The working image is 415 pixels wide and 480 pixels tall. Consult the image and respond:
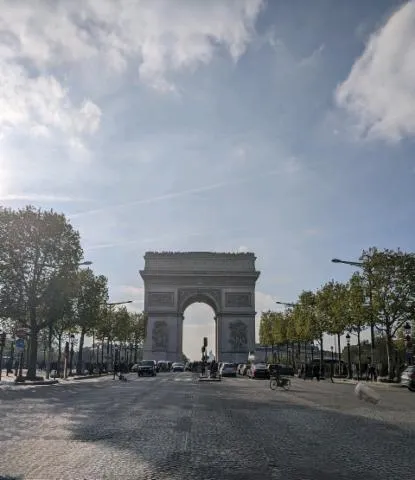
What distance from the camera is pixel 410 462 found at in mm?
8562

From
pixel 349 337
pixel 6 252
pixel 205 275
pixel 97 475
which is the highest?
pixel 205 275

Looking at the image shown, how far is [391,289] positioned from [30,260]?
27162 millimetres

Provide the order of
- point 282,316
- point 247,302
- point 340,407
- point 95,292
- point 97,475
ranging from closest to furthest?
point 97,475
point 340,407
point 95,292
point 282,316
point 247,302

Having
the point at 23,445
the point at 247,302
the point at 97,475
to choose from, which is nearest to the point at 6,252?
the point at 23,445

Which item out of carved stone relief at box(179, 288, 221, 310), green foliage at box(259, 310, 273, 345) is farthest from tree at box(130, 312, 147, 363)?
green foliage at box(259, 310, 273, 345)

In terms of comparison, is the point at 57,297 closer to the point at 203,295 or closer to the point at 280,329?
the point at 280,329

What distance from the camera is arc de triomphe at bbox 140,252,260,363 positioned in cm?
9806

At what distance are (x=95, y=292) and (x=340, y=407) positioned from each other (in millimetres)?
37188

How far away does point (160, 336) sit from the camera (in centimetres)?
9750

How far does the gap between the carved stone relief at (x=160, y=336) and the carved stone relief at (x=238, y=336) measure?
11087mm

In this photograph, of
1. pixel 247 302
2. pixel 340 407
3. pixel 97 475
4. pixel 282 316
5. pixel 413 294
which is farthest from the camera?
pixel 247 302

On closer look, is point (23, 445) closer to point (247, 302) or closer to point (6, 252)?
point (6, 252)

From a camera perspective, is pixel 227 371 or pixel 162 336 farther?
pixel 162 336

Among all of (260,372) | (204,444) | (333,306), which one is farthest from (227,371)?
(204,444)
